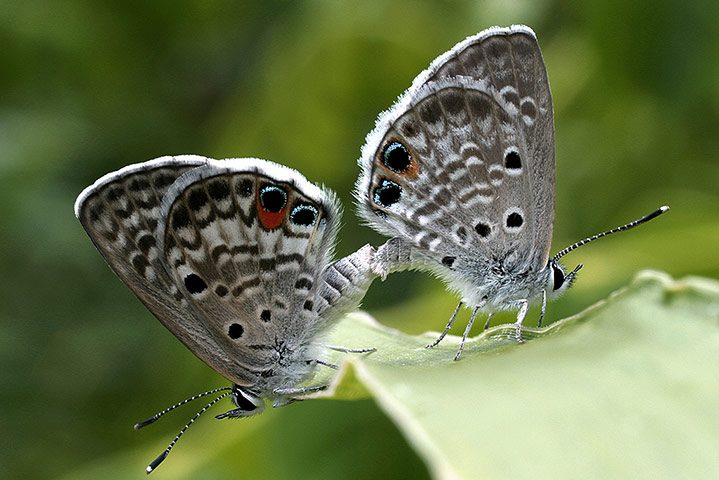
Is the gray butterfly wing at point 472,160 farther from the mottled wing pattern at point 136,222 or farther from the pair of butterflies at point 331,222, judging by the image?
the mottled wing pattern at point 136,222

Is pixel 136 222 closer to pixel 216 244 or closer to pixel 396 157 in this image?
pixel 216 244

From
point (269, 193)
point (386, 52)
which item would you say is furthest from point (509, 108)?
point (386, 52)

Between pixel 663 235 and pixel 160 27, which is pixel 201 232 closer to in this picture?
pixel 663 235

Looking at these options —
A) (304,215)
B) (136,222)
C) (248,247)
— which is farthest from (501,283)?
(136,222)

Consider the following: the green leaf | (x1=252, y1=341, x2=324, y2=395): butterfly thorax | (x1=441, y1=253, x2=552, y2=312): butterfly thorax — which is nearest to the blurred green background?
(x1=441, y1=253, x2=552, y2=312): butterfly thorax

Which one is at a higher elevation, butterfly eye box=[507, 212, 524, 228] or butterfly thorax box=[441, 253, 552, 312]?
butterfly eye box=[507, 212, 524, 228]

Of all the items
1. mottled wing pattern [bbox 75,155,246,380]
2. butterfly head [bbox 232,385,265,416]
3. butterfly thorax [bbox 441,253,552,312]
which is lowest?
butterfly head [bbox 232,385,265,416]

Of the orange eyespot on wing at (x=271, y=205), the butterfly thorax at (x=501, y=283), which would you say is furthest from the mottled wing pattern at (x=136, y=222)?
the butterfly thorax at (x=501, y=283)

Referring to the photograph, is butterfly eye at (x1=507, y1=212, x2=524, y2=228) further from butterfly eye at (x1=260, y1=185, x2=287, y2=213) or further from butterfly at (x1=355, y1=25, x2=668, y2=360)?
butterfly eye at (x1=260, y1=185, x2=287, y2=213)
